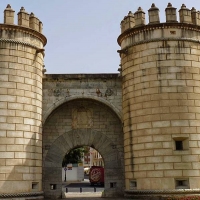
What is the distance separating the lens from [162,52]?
48.7ft

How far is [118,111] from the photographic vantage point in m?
16.3

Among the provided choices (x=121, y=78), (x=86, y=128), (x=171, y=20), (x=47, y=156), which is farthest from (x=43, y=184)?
(x=171, y=20)

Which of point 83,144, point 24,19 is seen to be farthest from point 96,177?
point 24,19

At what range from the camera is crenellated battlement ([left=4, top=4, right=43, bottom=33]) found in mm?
14758

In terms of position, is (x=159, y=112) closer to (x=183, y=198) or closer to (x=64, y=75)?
(x=183, y=198)

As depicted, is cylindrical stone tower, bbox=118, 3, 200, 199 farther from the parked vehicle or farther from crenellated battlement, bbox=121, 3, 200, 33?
the parked vehicle

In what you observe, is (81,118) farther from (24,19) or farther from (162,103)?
(24,19)

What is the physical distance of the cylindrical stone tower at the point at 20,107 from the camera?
13477 millimetres

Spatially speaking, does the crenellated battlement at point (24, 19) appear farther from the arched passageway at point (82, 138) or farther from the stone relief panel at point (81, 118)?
the stone relief panel at point (81, 118)

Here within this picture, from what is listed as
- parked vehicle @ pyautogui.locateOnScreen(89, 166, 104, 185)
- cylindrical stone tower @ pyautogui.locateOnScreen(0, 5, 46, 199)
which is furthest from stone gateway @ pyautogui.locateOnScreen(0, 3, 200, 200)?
parked vehicle @ pyautogui.locateOnScreen(89, 166, 104, 185)

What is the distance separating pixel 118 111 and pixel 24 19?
6.11 metres

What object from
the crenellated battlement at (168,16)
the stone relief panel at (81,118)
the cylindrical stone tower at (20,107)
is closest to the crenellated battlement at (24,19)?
the cylindrical stone tower at (20,107)

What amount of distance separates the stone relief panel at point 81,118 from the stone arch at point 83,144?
26 centimetres

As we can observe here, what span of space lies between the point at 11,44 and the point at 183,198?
9422mm
